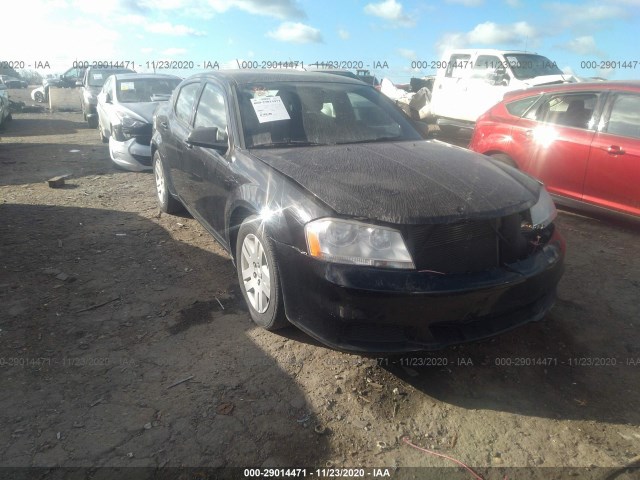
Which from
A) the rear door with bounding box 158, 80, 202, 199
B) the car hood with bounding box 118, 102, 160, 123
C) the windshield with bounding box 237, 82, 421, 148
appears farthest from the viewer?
the car hood with bounding box 118, 102, 160, 123

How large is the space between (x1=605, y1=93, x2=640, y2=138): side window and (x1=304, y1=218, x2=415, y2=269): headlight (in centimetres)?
370

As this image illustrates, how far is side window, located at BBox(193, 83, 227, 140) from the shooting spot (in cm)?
353

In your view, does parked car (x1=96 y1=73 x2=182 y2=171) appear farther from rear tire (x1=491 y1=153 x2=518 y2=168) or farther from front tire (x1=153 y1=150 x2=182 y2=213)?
rear tire (x1=491 y1=153 x2=518 y2=168)

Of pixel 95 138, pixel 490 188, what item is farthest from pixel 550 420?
pixel 95 138

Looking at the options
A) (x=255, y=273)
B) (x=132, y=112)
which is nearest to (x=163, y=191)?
(x=255, y=273)

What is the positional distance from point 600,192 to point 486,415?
3453 millimetres

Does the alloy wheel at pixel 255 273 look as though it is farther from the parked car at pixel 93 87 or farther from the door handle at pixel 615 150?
the parked car at pixel 93 87

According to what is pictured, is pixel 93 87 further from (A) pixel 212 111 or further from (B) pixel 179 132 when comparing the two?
(A) pixel 212 111

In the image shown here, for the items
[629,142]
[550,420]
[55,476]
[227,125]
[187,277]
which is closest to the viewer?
[55,476]

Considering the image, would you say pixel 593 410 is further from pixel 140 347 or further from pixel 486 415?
pixel 140 347

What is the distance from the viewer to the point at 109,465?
204 cm

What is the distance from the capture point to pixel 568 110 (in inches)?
202

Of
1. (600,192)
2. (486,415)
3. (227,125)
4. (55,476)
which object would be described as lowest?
(55,476)

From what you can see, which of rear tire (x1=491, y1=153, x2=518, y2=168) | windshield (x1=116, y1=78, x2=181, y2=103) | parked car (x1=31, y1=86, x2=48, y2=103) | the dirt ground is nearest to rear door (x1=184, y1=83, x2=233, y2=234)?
the dirt ground
